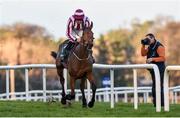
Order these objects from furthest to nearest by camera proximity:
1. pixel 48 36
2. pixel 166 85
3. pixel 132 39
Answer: pixel 132 39 → pixel 48 36 → pixel 166 85

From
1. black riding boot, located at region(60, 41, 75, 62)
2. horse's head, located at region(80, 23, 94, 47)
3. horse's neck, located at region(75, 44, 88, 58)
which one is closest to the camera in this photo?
horse's head, located at region(80, 23, 94, 47)

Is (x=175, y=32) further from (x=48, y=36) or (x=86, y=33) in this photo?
(x=86, y=33)

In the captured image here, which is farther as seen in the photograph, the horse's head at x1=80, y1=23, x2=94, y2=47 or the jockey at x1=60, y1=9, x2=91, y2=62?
the jockey at x1=60, y1=9, x2=91, y2=62

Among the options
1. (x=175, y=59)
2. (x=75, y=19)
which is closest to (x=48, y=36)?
(x=175, y=59)

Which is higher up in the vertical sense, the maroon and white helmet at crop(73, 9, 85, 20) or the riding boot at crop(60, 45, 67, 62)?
the maroon and white helmet at crop(73, 9, 85, 20)

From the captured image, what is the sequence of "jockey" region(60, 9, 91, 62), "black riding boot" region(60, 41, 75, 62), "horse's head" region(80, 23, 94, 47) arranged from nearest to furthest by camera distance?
1. "horse's head" region(80, 23, 94, 47)
2. "jockey" region(60, 9, 91, 62)
3. "black riding boot" region(60, 41, 75, 62)

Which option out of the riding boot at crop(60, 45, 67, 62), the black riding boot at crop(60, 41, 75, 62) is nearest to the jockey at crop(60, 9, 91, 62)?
the black riding boot at crop(60, 41, 75, 62)

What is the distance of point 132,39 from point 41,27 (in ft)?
80.7

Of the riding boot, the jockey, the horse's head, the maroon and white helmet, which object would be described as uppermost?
the maroon and white helmet

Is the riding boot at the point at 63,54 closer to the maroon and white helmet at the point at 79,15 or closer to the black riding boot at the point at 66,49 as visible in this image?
the black riding boot at the point at 66,49

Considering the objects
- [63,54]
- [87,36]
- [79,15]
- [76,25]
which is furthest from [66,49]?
[87,36]

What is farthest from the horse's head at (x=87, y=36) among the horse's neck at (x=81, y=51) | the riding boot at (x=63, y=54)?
the riding boot at (x=63, y=54)

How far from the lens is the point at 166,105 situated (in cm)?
1097

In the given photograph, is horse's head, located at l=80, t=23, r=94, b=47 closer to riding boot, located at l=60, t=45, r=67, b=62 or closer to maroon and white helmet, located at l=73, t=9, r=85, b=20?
maroon and white helmet, located at l=73, t=9, r=85, b=20
